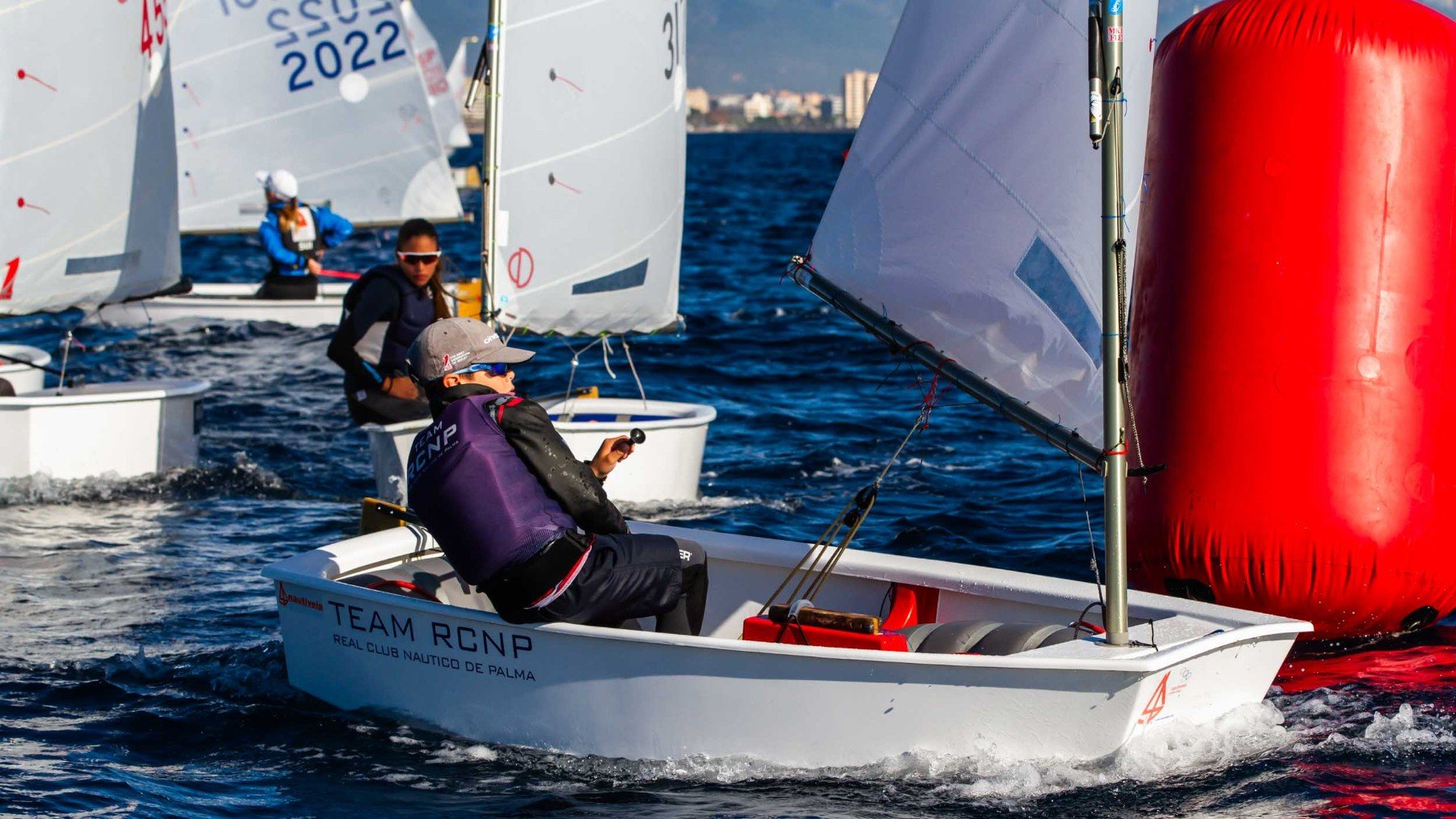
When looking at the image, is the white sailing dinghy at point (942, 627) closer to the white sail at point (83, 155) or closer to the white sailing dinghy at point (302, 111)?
the white sail at point (83, 155)

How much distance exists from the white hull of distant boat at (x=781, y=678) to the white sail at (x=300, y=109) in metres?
11.7

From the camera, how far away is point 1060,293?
452 cm

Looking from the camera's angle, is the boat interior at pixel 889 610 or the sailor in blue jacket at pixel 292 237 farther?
the sailor in blue jacket at pixel 292 237

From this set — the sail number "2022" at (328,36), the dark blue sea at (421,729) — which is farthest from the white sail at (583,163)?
the sail number "2022" at (328,36)

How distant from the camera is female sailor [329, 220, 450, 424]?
25.7 feet

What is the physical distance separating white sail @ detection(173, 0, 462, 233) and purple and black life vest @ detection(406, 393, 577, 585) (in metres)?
12.3

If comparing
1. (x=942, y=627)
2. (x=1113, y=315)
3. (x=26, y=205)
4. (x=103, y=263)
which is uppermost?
(x=26, y=205)

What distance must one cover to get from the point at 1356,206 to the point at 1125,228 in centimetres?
144

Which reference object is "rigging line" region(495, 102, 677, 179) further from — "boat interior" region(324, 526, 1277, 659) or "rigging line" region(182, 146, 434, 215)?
"rigging line" region(182, 146, 434, 215)

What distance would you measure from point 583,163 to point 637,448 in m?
1.79

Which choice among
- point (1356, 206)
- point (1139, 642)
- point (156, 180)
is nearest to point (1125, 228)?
point (1139, 642)

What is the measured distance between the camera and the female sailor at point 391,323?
7.84 meters

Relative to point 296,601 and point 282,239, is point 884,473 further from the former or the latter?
point 282,239

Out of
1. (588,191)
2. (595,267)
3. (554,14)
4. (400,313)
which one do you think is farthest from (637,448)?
(554,14)
